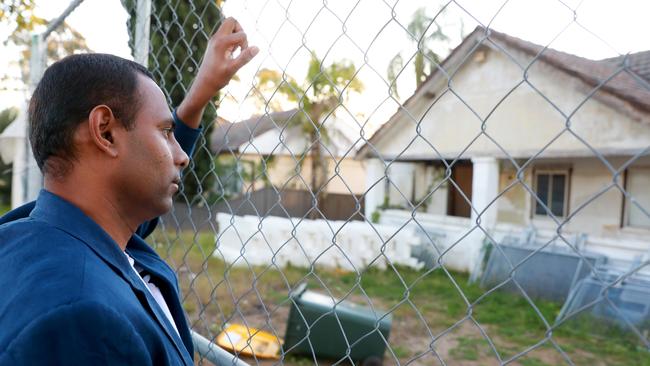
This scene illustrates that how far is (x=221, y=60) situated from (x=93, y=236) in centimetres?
Result: 78

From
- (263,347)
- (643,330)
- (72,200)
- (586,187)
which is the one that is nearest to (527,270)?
(643,330)

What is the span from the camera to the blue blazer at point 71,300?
2.22 feet

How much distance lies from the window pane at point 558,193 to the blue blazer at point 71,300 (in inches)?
452

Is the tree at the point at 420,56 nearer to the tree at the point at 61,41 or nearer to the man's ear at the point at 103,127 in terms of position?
the man's ear at the point at 103,127

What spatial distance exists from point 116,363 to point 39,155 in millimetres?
450

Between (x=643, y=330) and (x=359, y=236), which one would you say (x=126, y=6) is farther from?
(x=359, y=236)

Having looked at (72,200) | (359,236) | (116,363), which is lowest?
(359,236)

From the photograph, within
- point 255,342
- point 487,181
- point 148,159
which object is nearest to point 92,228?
point 148,159

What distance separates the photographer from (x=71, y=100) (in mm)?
879

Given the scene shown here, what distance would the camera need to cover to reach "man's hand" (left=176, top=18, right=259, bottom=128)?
1.46m

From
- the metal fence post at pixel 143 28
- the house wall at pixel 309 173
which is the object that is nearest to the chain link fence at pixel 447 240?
the metal fence post at pixel 143 28

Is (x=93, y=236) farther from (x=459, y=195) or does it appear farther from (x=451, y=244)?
(x=459, y=195)

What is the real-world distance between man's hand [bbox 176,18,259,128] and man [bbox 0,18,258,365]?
19.0 inches

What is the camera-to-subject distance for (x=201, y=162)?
1171 cm
